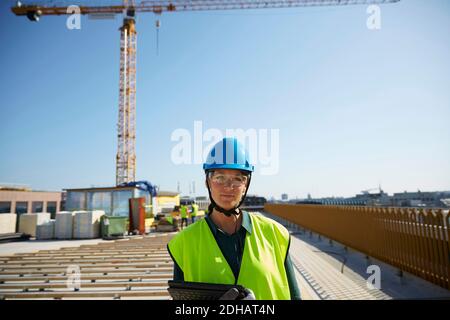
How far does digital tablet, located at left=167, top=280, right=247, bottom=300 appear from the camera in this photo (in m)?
1.10

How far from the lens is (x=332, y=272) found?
23.4 feet

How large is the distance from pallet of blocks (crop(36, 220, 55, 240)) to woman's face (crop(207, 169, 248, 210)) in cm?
1905

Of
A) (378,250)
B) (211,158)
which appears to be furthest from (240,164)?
(378,250)

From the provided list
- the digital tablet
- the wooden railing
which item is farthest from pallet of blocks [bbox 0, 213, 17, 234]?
the digital tablet

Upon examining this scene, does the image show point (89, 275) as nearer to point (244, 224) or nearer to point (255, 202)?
point (244, 224)

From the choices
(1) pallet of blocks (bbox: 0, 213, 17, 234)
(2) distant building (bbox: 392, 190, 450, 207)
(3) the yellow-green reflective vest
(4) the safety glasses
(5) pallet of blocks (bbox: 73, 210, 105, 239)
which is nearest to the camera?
(3) the yellow-green reflective vest

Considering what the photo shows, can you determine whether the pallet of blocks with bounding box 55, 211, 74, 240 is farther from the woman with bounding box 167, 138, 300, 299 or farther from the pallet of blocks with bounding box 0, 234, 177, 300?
the woman with bounding box 167, 138, 300, 299

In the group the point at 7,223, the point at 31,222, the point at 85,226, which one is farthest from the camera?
the point at 7,223

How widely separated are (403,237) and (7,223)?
25.6 metres

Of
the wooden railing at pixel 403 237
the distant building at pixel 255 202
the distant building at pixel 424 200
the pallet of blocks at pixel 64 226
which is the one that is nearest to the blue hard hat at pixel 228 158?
the wooden railing at pixel 403 237

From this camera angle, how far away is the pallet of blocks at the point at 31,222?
17953 millimetres

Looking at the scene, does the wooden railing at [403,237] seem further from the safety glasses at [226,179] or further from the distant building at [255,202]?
the distant building at [255,202]

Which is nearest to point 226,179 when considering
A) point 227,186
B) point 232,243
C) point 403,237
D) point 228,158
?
point 227,186

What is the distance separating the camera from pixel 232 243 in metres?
1.67
